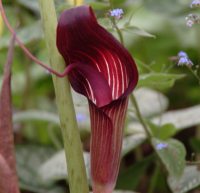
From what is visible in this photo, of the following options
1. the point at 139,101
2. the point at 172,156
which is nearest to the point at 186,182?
the point at 172,156

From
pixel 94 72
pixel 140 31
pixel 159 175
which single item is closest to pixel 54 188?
pixel 159 175

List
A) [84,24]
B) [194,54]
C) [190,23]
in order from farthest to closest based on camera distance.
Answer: [194,54], [190,23], [84,24]

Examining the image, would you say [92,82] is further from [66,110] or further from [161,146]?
[161,146]

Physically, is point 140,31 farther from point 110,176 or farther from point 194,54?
point 194,54

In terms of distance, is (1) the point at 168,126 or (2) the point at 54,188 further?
(2) the point at 54,188

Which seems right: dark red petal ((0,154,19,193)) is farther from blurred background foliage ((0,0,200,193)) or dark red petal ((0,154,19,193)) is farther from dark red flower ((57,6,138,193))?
blurred background foliage ((0,0,200,193))

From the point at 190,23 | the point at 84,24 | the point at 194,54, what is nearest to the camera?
the point at 84,24
